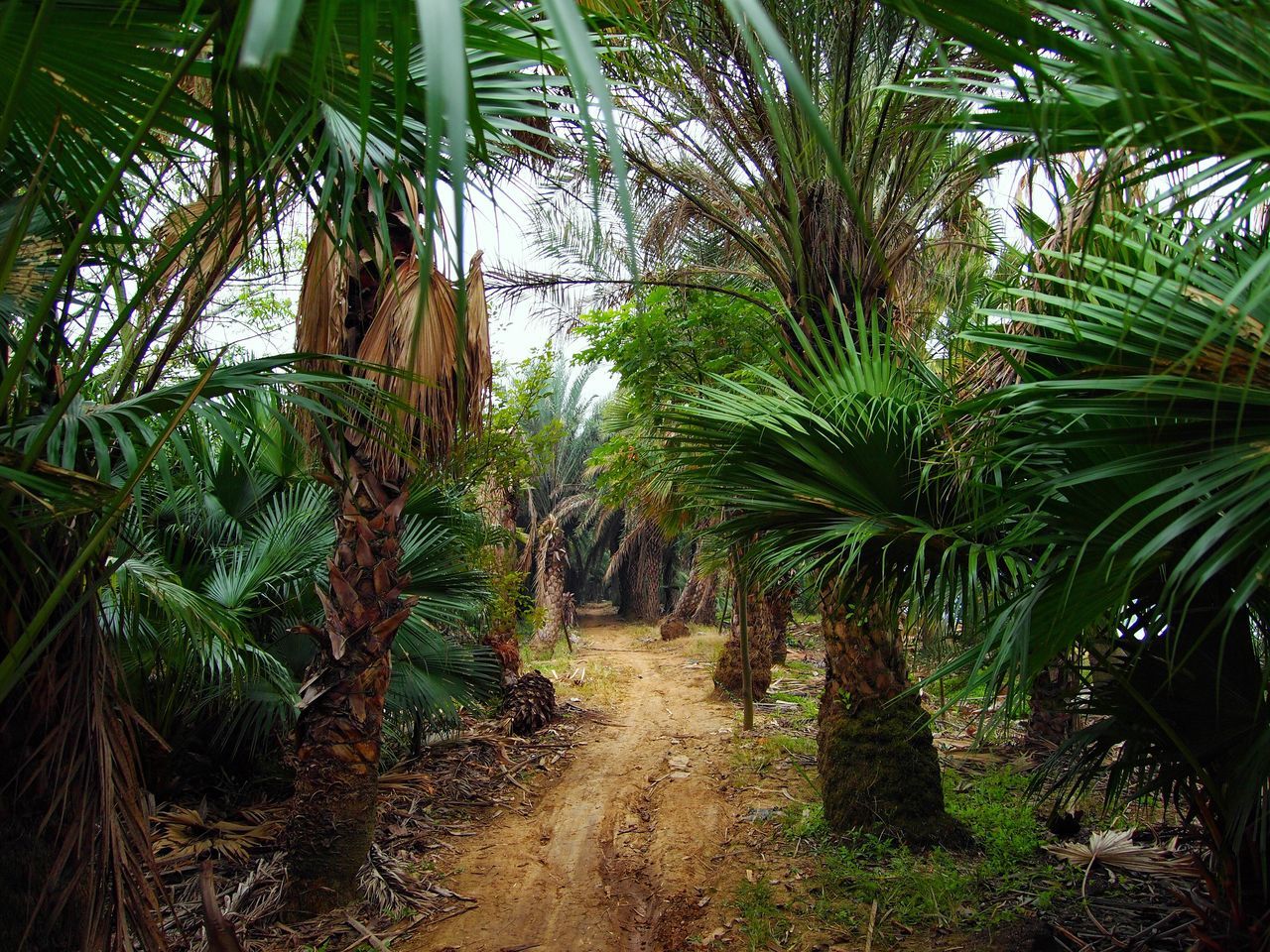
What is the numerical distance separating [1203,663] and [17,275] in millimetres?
3560

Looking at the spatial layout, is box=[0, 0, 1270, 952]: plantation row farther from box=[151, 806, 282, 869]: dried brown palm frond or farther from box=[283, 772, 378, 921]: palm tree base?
box=[151, 806, 282, 869]: dried brown palm frond

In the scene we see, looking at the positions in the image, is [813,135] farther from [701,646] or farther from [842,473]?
[701,646]

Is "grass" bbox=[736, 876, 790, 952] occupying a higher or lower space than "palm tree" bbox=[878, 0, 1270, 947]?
lower

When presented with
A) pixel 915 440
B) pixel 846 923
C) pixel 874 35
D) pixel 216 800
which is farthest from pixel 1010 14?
pixel 216 800

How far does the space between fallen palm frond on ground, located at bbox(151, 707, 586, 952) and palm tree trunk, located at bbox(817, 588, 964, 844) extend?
2365 millimetres

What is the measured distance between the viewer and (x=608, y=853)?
17.3ft

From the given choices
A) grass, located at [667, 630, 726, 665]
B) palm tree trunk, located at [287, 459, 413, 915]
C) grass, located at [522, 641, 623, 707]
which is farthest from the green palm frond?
grass, located at [667, 630, 726, 665]

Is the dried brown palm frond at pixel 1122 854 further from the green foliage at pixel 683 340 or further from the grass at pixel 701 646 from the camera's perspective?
the grass at pixel 701 646

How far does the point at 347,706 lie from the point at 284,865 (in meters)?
0.97

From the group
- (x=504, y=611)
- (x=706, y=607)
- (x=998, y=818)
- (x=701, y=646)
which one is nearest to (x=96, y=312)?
(x=998, y=818)

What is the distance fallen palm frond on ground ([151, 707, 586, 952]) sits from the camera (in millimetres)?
3990

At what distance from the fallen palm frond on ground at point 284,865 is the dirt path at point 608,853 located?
21 cm

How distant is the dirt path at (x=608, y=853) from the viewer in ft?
13.7

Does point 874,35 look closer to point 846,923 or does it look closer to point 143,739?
point 846,923
